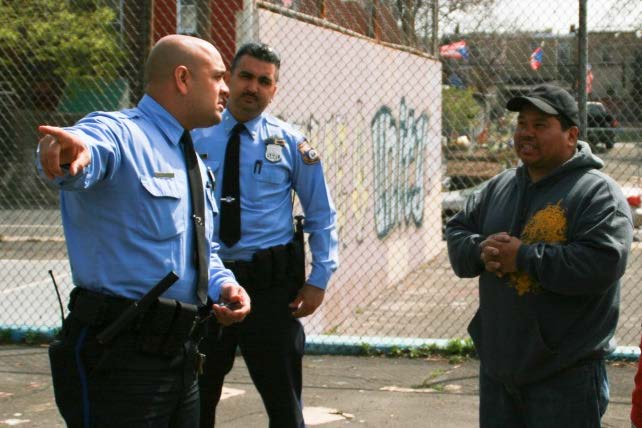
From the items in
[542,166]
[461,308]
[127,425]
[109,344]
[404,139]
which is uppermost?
[542,166]

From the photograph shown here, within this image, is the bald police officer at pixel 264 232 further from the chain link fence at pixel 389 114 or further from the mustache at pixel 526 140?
the chain link fence at pixel 389 114

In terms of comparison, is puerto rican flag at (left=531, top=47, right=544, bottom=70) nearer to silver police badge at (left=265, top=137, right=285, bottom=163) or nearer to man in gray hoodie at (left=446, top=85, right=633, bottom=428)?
silver police badge at (left=265, top=137, right=285, bottom=163)

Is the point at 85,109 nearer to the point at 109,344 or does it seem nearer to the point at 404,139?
the point at 404,139

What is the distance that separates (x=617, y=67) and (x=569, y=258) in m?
7.29

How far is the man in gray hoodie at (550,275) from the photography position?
3.50 metres

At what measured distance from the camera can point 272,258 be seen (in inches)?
176

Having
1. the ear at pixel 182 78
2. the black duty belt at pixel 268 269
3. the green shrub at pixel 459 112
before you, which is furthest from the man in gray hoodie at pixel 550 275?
the green shrub at pixel 459 112

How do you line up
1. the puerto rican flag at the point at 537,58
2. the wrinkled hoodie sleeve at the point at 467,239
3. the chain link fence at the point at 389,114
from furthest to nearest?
the puerto rican flag at the point at 537,58 → the chain link fence at the point at 389,114 → the wrinkled hoodie sleeve at the point at 467,239

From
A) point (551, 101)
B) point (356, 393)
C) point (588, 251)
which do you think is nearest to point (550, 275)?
point (588, 251)

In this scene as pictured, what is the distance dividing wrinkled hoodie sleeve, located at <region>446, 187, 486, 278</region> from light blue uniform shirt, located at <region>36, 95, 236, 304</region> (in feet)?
3.67

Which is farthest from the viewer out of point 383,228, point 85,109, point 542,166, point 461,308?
point 85,109

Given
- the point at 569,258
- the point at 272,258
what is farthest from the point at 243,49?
the point at 569,258

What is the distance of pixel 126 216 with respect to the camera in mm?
3090

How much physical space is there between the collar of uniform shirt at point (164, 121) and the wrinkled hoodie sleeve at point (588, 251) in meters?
1.26
